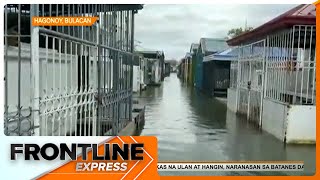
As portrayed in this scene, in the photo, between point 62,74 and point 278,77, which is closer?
point 62,74

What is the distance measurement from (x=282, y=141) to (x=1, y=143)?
311 centimetres

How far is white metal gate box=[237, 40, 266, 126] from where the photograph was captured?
19.8 ft

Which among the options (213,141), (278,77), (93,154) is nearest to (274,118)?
(278,77)

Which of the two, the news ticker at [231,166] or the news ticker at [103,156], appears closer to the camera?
the news ticker at [103,156]

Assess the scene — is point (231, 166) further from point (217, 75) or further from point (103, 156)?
point (217, 75)

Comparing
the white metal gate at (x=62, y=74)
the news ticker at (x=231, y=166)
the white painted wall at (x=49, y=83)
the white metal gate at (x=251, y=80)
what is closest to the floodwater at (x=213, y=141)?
the news ticker at (x=231, y=166)

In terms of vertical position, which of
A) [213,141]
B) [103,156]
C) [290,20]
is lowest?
[213,141]

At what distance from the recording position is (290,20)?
4.19 meters

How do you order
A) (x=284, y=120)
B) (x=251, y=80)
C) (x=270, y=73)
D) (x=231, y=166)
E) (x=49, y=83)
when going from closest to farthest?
(x=231, y=166)
(x=49, y=83)
(x=284, y=120)
(x=270, y=73)
(x=251, y=80)

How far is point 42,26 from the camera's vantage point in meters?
2.45

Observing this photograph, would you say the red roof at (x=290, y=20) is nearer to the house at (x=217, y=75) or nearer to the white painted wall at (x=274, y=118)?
the house at (x=217, y=75)

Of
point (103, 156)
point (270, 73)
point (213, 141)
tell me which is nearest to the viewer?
point (103, 156)

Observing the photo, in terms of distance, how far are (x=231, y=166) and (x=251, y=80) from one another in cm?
447

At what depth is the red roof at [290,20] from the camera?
2.87 metres
